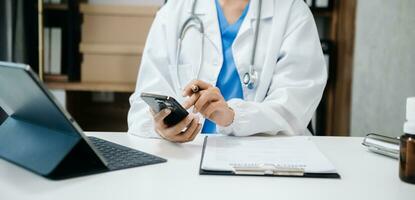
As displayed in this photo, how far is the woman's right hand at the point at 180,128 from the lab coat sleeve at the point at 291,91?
11 cm

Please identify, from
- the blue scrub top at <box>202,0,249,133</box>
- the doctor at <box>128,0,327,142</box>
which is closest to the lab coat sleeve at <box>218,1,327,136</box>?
the doctor at <box>128,0,327,142</box>

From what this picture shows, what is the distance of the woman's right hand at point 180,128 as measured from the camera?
94 cm

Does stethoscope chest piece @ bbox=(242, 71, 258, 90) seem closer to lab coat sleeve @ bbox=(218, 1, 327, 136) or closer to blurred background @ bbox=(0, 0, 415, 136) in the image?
lab coat sleeve @ bbox=(218, 1, 327, 136)

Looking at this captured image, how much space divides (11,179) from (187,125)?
0.37m

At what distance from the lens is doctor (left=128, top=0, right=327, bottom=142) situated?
1.19 m

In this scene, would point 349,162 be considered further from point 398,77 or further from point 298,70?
point 398,77

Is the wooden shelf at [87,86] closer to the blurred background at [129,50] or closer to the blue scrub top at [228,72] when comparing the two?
the blurred background at [129,50]

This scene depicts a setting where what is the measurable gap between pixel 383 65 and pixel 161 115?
4.37ft

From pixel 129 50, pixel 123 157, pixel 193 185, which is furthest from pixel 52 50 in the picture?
pixel 193 185

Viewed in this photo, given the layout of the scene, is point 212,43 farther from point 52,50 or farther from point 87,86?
point 52,50

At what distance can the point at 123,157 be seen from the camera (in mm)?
811

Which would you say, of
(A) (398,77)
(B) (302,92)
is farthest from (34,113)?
(A) (398,77)

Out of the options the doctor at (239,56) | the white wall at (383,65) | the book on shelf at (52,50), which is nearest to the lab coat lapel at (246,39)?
the doctor at (239,56)

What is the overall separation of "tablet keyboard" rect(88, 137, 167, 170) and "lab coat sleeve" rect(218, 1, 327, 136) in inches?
10.3
